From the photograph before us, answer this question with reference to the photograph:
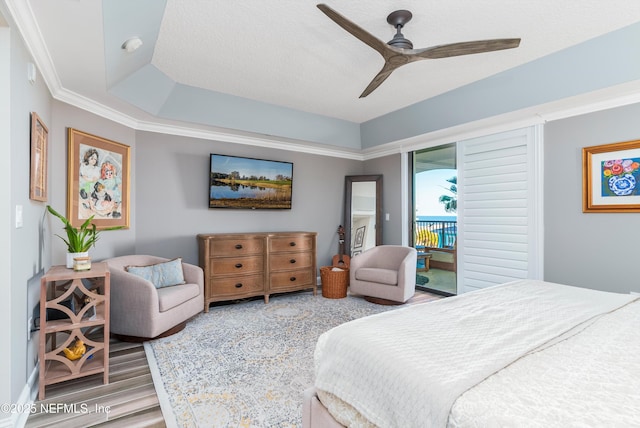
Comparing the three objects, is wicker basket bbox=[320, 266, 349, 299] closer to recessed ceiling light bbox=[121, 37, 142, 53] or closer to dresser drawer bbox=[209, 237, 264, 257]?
dresser drawer bbox=[209, 237, 264, 257]

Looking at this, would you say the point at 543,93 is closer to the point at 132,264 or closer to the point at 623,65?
the point at 623,65

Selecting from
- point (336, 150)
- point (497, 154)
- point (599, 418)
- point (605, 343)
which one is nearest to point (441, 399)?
point (599, 418)

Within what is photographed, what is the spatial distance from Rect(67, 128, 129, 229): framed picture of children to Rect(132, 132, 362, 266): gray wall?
0.80ft

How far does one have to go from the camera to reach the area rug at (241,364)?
191 centimetres

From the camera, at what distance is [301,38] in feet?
8.66

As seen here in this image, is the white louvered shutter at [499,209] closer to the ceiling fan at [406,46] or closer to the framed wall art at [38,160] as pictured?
the ceiling fan at [406,46]

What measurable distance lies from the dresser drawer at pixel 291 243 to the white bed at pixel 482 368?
9.38ft

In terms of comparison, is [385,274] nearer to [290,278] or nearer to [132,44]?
[290,278]

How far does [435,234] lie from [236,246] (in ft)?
13.8

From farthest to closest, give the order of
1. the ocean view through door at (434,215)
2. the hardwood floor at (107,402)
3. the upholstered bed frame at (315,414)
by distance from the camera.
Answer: the ocean view through door at (434,215), the hardwood floor at (107,402), the upholstered bed frame at (315,414)

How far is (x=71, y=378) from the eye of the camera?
7.15 feet

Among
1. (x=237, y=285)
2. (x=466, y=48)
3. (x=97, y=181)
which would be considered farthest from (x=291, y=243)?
(x=466, y=48)

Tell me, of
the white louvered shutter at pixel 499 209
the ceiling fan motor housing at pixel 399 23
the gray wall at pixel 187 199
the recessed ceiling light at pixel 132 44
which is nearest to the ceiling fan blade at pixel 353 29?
the ceiling fan motor housing at pixel 399 23

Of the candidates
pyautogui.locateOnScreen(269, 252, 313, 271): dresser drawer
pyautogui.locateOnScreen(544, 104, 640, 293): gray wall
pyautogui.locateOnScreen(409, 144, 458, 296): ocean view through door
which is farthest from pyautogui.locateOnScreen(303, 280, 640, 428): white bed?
pyautogui.locateOnScreen(409, 144, 458, 296): ocean view through door
